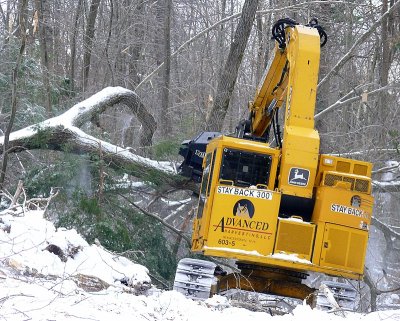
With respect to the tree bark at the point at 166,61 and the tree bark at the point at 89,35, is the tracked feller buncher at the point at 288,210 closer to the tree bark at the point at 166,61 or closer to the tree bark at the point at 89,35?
the tree bark at the point at 166,61

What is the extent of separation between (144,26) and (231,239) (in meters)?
17.2

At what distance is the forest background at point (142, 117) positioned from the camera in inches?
477

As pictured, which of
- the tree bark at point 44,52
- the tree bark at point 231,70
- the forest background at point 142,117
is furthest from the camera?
the tree bark at point 231,70

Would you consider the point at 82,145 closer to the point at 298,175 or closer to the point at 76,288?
the point at 298,175

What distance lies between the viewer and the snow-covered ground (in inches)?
208

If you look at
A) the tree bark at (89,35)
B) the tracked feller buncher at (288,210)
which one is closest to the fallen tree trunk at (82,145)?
the tracked feller buncher at (288,210)

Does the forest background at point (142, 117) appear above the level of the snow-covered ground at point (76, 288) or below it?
above

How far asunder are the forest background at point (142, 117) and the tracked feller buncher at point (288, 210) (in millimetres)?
1347

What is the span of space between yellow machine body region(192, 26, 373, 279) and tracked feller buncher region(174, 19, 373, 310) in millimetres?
13

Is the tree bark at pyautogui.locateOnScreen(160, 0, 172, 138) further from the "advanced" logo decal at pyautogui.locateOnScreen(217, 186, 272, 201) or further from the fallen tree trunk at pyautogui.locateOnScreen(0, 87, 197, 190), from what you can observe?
the "advanced" logo decal at pyautogui.locateOnScreen(217, 186, 272, 201)

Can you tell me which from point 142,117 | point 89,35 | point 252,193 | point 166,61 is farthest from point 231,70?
point 89,35

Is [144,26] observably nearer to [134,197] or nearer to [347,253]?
[134,197]

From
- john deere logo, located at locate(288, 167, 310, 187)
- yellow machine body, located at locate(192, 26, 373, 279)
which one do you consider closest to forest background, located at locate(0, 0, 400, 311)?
yellow machine body, located at locate(192, 26, 373, 279)

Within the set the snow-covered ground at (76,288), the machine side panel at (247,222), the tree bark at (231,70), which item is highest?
the tree bark at (231,70)
